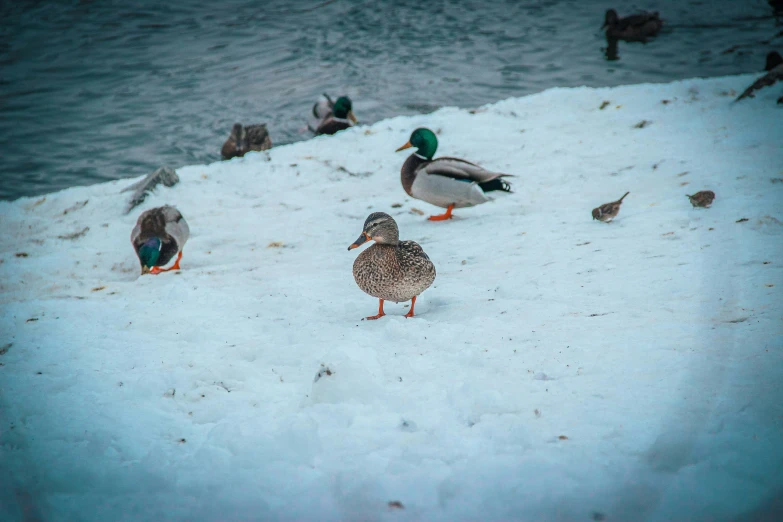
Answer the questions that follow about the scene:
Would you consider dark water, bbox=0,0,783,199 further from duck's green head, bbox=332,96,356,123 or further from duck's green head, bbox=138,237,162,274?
Answer: duck's green head, bbox=138,237,162,274

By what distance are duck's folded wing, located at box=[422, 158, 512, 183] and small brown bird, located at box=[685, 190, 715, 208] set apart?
2.09m

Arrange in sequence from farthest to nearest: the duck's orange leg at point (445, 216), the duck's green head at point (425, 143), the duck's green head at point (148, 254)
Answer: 1. the duck's green head at point (425, 143)
2. the duck's orange leg at point (445, 216)
3. the duck's green head at point (148, 254)

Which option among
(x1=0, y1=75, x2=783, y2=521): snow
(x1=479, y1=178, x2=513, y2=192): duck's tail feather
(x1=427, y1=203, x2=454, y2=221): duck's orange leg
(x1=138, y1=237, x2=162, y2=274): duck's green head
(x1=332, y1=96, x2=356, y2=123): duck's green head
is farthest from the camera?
(x1=332, y1=96, x2=356, y2=123): duck's green head

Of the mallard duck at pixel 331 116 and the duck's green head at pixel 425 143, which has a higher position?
the duck's green head at pixel 425 143

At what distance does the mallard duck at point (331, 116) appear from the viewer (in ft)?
36.6

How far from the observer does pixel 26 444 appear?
2773 mm

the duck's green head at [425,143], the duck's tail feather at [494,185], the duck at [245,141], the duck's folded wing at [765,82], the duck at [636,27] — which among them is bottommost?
the duck at [245,141]

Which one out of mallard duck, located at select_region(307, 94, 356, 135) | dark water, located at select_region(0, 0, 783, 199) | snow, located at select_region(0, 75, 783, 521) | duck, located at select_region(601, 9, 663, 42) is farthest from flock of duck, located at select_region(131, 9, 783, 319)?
duck, located at select_region(601, 9, 663, 42)

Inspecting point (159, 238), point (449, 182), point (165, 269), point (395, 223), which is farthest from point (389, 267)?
point (165, 269)

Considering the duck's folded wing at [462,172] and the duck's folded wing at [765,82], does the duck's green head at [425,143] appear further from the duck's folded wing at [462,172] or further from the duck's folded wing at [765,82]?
the duck's folded wing at [765,82]

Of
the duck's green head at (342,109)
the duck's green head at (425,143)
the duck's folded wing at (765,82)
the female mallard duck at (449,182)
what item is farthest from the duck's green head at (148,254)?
the duck's folded wing at (765,82)

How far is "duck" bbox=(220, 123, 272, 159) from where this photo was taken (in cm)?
1021

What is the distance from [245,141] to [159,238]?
4744 mm

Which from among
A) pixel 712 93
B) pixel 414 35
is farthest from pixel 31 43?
pixel 712 93
